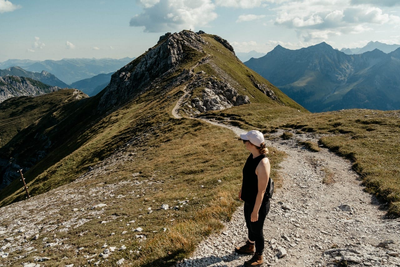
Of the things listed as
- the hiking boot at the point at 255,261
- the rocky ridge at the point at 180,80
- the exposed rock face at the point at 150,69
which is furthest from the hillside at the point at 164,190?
the exposed rock face at the point at 150,69

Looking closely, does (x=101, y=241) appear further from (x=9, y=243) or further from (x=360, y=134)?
(x=360, y=134)

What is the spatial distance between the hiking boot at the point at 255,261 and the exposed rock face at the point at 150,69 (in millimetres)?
101413

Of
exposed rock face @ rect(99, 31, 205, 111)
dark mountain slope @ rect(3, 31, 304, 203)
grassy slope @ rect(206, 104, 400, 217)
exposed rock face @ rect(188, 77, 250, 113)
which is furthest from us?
exposed rock face @ rect(99, 31, 205, 111)

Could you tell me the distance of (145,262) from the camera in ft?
27.2

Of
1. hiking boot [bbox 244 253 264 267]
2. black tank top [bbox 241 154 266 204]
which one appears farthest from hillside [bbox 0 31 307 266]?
black tank top [bbox 241 154 266 204]

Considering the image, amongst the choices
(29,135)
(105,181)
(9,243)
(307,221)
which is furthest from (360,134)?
(29,135)

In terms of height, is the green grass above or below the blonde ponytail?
below

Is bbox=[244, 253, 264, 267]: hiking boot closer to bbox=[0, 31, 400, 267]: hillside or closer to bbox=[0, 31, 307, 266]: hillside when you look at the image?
bbox=[0, 31, 400, 267]: hillside

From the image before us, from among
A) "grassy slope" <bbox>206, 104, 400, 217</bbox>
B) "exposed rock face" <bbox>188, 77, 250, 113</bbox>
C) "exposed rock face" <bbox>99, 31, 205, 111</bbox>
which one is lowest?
"grassy slope" <bbox>206, 104, 400, 217</bbox>

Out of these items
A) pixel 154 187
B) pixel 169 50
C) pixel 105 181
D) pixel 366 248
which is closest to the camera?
pixel 366 248

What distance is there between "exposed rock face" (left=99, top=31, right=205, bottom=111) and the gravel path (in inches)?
3808

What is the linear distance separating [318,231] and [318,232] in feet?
0.29

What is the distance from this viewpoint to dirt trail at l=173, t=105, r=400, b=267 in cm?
757

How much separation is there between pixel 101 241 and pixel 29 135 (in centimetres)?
19840
